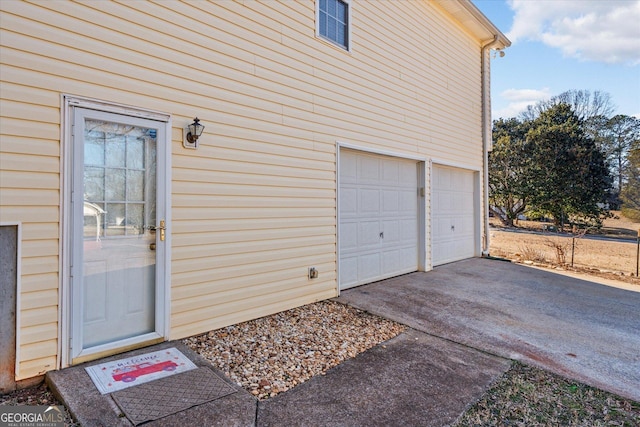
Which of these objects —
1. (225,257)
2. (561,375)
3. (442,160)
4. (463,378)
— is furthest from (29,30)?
(442,160)

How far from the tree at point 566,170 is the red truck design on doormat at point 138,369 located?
23857 mm

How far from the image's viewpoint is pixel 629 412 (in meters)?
2.24

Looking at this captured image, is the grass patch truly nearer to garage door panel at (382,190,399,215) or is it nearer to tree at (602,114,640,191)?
garage door panel at (382,190,399,215)

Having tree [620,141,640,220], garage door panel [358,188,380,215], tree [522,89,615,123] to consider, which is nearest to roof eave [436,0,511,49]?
garage door panel [358,188,380,215]

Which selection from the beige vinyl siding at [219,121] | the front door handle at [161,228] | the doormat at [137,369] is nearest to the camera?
the doormat at [137,369]

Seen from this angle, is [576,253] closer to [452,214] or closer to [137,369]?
[452,214]

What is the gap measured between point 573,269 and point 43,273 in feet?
30.1

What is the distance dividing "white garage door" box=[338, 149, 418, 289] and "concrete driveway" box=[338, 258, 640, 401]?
32cm

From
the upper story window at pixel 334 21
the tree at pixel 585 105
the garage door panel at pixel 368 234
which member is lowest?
the garage door panel at pixel 368 234

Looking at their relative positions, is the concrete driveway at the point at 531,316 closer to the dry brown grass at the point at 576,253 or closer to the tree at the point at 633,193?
the dry brown grass at the point at 576,253

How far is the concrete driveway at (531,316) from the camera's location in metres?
2.96

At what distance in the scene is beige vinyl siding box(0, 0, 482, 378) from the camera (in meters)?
2.52

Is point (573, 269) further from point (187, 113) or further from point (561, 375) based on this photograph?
point (187, 113)
